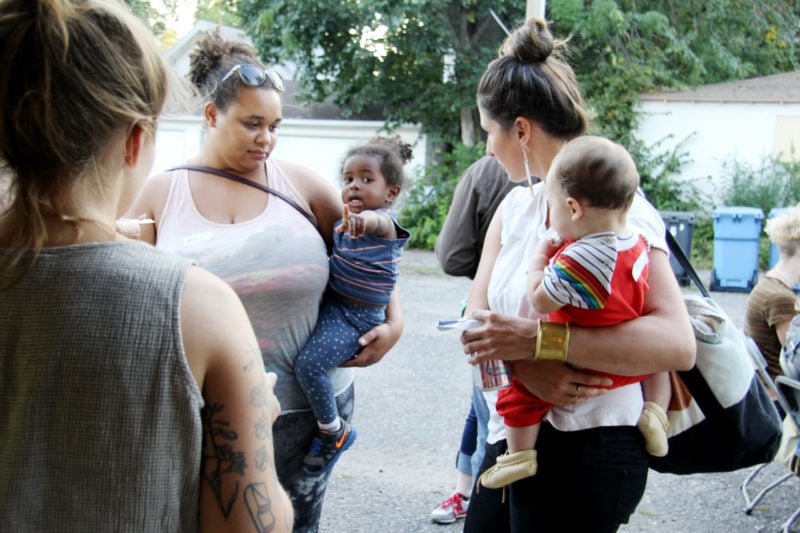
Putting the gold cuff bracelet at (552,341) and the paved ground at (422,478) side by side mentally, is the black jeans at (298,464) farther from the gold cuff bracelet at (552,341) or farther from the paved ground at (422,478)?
the paved ground at (422,478)

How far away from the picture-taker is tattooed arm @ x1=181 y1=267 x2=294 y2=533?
52.9 inches

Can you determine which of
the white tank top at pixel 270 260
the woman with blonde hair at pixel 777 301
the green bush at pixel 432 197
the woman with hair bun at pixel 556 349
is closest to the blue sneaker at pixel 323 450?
the white tank top at pixel 270 260

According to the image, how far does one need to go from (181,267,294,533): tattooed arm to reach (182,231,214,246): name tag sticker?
1.13m

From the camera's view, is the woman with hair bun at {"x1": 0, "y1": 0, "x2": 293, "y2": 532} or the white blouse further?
the white blouse

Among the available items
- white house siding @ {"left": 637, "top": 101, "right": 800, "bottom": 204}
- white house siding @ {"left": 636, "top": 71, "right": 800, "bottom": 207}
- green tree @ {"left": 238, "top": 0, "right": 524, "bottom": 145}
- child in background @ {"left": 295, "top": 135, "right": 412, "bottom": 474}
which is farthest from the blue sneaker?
white house siding @ {"left": 637, "top": 101, "right": 800, "bottom": 204}

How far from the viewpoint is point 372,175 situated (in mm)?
3078

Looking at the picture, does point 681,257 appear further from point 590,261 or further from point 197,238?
point 197,238

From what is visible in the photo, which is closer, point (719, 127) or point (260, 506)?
point (260, 506)

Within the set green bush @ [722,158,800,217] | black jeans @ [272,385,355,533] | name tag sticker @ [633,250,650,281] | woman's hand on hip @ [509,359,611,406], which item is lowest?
green bush @ [722,158,800,217]

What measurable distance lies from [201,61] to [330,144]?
689 inches

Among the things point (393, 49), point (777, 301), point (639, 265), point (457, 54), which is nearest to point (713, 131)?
point (457, 54)

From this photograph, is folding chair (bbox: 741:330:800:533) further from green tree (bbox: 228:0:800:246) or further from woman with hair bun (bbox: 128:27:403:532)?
green tree (bbox: 228:0:800:246)

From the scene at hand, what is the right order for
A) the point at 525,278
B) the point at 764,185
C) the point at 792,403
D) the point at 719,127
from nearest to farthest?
the point at 525,278 < the point at 792,403 < the point at 764,185 < the point at 719,127

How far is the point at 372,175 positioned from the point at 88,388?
6.23 feet
